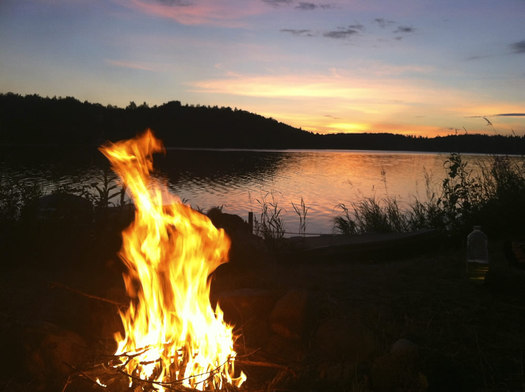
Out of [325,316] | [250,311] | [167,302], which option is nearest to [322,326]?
[325,316]

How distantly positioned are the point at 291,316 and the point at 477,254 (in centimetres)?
376

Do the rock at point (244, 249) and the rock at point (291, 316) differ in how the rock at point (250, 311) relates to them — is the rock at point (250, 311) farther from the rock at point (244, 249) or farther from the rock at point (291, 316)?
the rock at point (244, 249)

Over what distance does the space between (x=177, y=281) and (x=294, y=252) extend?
364 centimetres

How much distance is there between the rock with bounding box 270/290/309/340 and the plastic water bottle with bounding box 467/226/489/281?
2753 millimetres

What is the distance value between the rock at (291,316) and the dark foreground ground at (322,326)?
11 millimetres

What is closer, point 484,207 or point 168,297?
point 168,297

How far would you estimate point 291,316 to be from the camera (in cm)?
433

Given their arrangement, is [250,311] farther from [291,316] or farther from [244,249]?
[244,249]

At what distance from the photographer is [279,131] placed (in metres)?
104

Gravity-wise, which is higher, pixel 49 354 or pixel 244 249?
pixel 244 249

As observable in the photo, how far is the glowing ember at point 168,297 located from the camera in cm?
361

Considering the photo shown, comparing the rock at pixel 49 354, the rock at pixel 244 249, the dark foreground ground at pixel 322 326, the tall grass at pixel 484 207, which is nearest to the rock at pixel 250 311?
the dark foreground ground at pixel 322 326

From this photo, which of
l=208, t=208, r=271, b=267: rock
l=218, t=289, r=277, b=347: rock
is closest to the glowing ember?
l=218, t=289, r=277, b=347: rock

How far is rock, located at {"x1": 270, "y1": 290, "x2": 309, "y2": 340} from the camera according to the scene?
4316 mm
